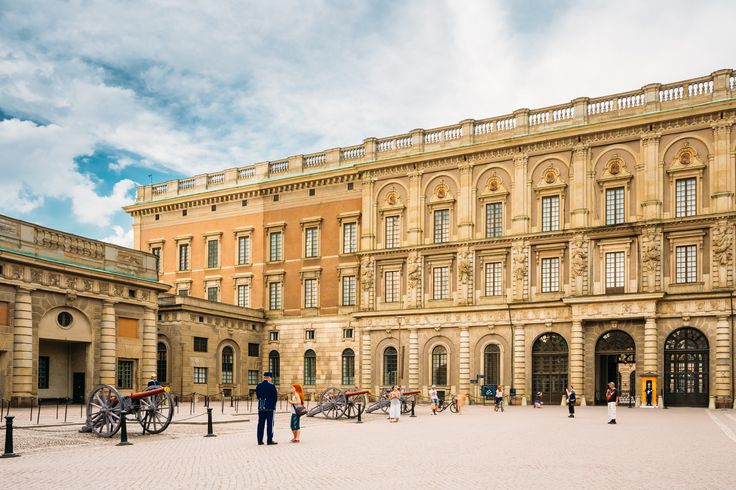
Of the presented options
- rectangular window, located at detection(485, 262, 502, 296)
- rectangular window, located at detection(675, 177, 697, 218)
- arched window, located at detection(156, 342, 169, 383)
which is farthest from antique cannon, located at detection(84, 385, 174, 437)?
rectangular window, located at detection(675, 177, 697, 218)

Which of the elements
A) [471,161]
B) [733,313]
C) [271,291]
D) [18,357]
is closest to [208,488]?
[18,357]

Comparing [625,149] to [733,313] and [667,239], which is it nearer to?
[667,239]

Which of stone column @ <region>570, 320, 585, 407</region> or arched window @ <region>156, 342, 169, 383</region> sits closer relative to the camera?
stone column @ <region>570, 320, 585, 407</region>

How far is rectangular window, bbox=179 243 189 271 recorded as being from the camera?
212 ft

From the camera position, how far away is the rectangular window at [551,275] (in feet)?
160

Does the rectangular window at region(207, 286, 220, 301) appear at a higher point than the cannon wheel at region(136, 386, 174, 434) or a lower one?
higher

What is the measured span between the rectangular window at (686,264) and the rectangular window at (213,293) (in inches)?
1343

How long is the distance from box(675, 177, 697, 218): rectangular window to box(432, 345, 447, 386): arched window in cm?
1714

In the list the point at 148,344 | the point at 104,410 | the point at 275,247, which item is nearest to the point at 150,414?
A: the point at 104,410

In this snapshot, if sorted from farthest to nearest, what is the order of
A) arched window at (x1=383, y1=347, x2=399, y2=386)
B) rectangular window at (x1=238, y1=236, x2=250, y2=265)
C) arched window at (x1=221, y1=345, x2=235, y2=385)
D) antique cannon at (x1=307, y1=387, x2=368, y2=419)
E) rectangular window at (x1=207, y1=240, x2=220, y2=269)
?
rectangular window at (x1=207, y1=240, x2=220, y2=269), rectangular window at (x1=238, y1=236, x2=250, y2=265), arched window at (x1=221, y1=345, x2=235, y2=385), arched window at (x1=383, y1=347, x2=399, y2=386), antique cannon at (x1=307, y1=387, x2=368, y2=419)

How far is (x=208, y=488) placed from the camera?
1361 centimetres

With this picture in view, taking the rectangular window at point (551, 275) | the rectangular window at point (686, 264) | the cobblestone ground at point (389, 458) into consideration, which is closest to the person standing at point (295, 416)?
the cobblestone ground at point (389, 458)

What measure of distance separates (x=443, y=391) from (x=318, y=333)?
11.2 metres

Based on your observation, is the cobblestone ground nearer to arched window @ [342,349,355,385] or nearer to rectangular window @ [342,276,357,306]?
arched window @ [342,349,355,385]
